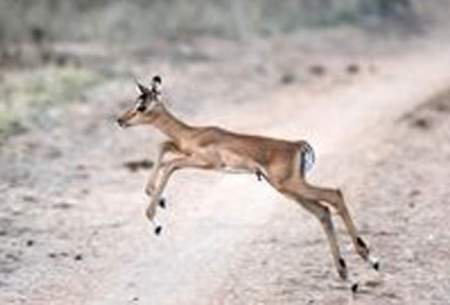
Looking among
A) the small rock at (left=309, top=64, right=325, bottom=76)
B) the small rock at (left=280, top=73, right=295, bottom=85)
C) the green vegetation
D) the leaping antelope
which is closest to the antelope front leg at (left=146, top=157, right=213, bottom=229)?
the leaping antelope

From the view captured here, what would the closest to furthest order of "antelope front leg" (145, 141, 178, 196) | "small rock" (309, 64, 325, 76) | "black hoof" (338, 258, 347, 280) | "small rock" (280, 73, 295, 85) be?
"black hoof" (338, 258, 347, 280), "antelope front leg" (145, 141, 178, 196), "small rock" (280, 73, 295, 85), "small rock" (309, 64, 325, 76)

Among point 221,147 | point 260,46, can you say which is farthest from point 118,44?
point 221,147

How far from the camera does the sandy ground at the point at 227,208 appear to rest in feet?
32.7

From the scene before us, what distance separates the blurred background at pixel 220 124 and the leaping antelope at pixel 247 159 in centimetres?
48

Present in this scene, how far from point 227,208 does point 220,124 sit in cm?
547

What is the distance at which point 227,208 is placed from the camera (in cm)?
1287

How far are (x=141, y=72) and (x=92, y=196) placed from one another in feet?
30.0

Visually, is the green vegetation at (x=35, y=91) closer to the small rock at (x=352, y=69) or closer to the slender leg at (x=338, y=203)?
the small rock at (x=352, y=69)

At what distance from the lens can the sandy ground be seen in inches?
392

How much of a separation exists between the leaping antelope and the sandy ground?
475mm

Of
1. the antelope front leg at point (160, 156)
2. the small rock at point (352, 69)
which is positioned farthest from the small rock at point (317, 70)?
the antelope front leg at point (160, 156)

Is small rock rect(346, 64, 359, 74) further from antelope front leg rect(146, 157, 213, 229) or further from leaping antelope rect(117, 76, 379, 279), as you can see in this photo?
antelope front leg rect(146, 157, 213, 229)

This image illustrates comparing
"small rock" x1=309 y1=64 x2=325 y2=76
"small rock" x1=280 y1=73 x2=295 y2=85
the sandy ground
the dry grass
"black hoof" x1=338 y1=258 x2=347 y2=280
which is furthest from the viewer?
the dry grass

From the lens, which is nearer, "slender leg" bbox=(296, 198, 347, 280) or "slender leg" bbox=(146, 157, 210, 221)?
"slender leg" bbox=(296, 198, 347, 280)
